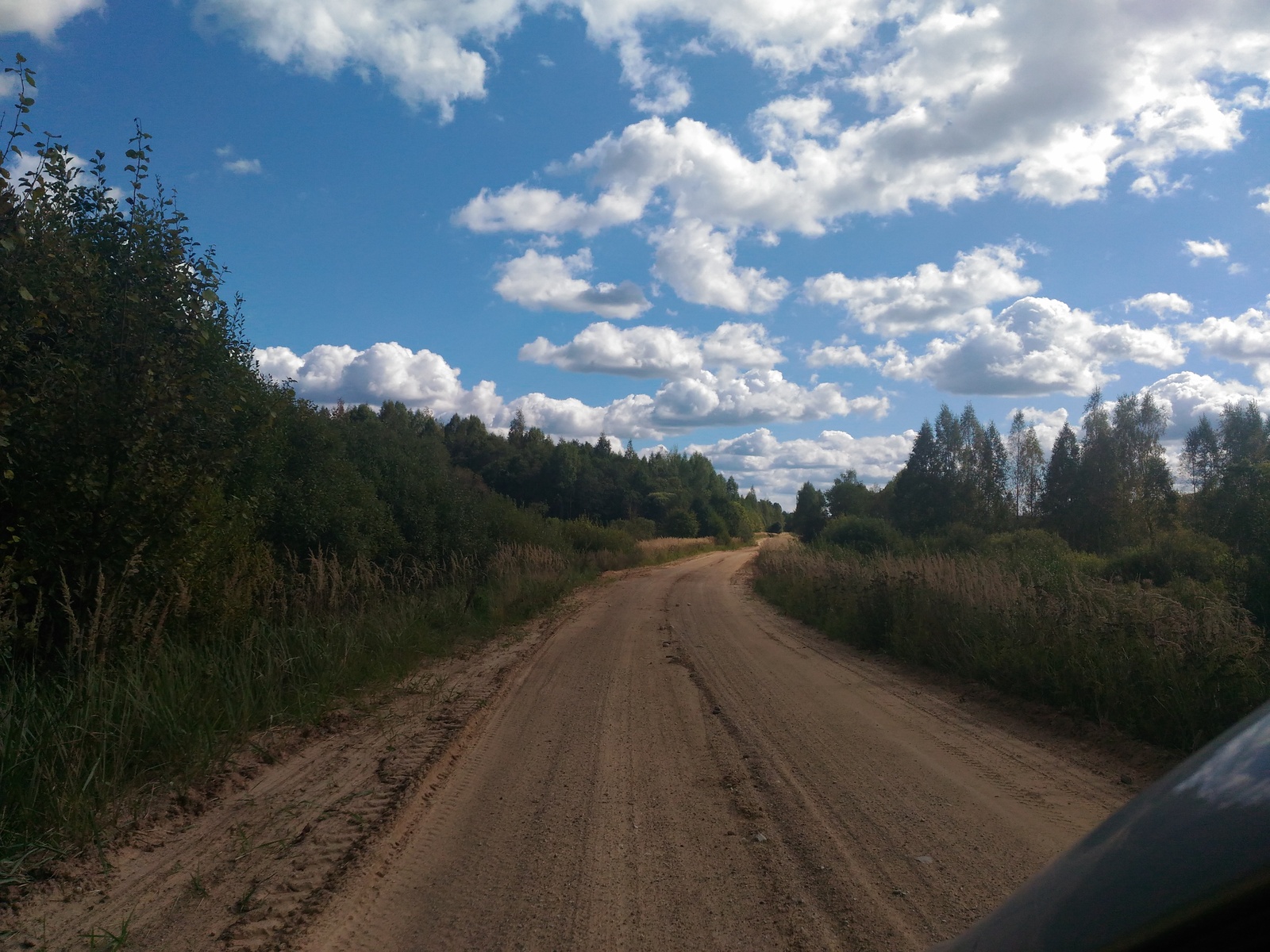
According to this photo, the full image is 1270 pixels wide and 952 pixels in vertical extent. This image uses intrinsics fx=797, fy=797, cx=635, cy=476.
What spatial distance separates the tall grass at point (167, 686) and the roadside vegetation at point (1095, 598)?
761 centimetres

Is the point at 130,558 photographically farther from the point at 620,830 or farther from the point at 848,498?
the point at 848,498

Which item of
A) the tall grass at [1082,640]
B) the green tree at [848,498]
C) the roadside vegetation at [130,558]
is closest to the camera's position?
the roadside vegetation at [130,558]

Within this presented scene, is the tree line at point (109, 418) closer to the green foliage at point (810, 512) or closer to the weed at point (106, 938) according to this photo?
the weed at point (106, 938)

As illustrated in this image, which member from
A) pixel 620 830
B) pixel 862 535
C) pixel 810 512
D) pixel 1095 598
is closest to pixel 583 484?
pixel 810 512

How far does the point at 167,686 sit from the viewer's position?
6887mm

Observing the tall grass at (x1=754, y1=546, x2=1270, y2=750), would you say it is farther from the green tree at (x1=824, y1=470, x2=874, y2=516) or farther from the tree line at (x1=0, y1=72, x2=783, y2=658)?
the green tree at (x1=824, y1=470, x2=874, y2=516)

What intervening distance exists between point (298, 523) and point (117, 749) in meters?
11.1

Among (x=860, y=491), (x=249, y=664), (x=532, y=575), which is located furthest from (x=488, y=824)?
(x=860, y=491)

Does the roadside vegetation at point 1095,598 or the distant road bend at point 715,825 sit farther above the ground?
the roadside vegetation at point 1095,598

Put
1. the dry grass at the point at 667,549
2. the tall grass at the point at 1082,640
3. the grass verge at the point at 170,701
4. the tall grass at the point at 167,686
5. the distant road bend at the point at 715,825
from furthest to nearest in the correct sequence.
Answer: the dry grass at the point at 667,549, the tall grass at the point at 1082,640, the tall grass at the point at 167,686, the grass verge at the point at 170,701, the distant road bend at the point at 715,825

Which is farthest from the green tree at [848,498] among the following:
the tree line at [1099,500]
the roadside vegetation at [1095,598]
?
the roadside vegetation at [1095,598]

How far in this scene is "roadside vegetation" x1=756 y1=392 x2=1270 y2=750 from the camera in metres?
7.25

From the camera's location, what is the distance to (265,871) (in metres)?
4.56

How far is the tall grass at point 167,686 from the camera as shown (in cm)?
500
